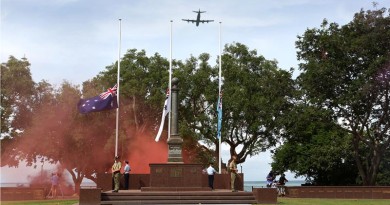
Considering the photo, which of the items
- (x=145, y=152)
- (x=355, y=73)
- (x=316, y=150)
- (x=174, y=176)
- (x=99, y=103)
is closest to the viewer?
(x=174, y=176)

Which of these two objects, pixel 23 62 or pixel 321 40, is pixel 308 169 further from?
pixel 23 62

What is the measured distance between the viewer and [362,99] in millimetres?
37406

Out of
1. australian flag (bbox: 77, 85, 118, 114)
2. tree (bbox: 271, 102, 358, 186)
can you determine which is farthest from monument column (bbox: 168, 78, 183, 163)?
tree (bbox: 271, 102, 358, 186)

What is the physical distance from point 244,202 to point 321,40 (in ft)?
62.5

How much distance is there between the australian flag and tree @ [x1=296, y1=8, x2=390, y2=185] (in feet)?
53.3

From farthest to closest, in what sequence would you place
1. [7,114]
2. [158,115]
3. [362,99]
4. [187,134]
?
[158,115] < [187,134] < [7,114] < [362,99]

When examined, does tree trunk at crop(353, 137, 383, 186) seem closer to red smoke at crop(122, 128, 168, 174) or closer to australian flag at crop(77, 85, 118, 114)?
red smoke at crop(122, 128, 168, 174)

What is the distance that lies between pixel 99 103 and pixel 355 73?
2017 cm

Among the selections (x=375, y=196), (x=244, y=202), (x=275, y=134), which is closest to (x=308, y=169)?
(x=275, y=134)

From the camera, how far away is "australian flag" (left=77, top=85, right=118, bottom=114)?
103 ft

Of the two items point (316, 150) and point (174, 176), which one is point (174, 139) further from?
point (316, 150)

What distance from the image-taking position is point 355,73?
126 feet

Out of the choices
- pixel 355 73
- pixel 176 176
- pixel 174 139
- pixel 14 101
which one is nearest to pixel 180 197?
pixel 176 176

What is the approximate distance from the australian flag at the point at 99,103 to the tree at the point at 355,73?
16231 mm
